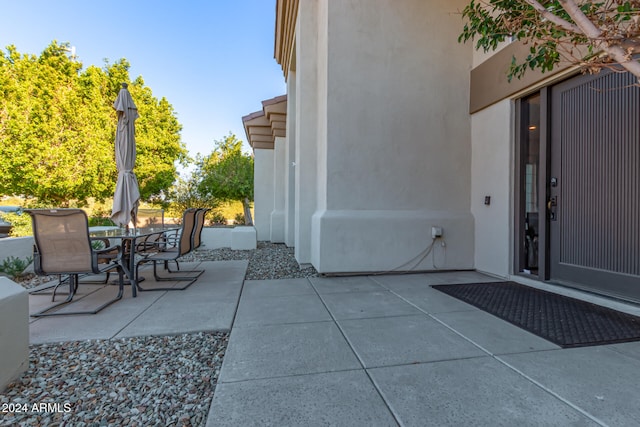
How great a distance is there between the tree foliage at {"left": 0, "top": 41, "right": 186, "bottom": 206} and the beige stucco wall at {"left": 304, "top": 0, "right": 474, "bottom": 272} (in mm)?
12439

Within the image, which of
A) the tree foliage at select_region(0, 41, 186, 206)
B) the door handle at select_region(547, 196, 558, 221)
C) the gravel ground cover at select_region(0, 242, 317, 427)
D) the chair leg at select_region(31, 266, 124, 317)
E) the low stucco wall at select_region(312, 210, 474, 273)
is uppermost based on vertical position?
the tree foliage at select_region(0, 41, 186, 206)

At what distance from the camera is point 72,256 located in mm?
3238

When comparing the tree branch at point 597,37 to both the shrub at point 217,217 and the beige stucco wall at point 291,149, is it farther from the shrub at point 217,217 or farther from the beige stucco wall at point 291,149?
the shrub at point 217,217

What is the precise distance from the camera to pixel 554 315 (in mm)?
2924

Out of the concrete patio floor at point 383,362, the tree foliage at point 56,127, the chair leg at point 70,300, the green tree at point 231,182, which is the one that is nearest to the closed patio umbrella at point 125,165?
the chair leg at point 70,300

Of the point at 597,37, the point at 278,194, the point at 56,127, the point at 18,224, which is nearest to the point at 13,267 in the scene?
the point at 18,224

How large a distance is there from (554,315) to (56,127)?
1651 centimetres

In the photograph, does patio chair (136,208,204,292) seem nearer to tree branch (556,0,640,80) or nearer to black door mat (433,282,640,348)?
black door mat (433,282,640,348)

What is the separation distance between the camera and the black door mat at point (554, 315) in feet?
8.01

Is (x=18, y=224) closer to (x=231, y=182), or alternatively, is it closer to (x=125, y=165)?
(x=125, y=165)

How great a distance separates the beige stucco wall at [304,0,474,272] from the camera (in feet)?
15.2

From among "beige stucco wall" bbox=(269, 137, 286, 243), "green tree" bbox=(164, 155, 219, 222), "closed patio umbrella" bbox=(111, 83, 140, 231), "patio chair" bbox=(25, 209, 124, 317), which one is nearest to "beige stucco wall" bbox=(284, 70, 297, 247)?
"beige stucco wall" bbox=(269, 137, 286, 243)

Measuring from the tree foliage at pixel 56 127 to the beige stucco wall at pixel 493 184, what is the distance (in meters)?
14.4

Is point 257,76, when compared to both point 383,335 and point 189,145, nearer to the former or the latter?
point 189,145
